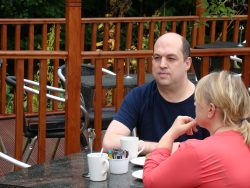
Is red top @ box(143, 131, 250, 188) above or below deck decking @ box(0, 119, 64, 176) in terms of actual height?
above

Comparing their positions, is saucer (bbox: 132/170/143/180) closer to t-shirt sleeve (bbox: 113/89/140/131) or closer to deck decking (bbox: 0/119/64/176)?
t-shirt sleeve (bbox: 113/89/140/131)

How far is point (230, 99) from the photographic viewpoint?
7.61ft

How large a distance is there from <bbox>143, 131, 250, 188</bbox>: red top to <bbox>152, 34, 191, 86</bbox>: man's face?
1.03 metres

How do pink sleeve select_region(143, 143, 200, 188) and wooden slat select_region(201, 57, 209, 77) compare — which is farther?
wooden slat select_region(201, 57, 209, 77)

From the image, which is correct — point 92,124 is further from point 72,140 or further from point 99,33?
point 99,33

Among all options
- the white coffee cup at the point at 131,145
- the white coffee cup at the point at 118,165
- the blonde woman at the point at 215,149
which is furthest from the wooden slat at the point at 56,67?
the blonde woman at the point at 215,149

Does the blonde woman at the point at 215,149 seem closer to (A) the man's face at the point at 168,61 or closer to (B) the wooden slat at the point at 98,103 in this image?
(A) the man's face at the point at 168,61

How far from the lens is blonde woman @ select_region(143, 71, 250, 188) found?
223 centimetres

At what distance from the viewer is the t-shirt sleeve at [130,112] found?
11.0 feet

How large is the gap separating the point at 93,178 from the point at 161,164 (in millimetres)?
386

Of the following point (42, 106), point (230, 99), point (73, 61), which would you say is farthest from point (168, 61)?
point (42, 106)

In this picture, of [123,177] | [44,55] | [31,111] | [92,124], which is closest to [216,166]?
[123,177]

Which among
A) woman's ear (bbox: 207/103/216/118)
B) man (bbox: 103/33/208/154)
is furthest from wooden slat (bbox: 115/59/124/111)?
woman's ear (bbox: 207/103/216/118)

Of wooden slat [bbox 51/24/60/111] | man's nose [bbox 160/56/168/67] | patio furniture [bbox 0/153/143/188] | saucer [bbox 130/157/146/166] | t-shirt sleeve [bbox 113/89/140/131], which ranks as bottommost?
wooden slat [bbox 51/24/60/111]
